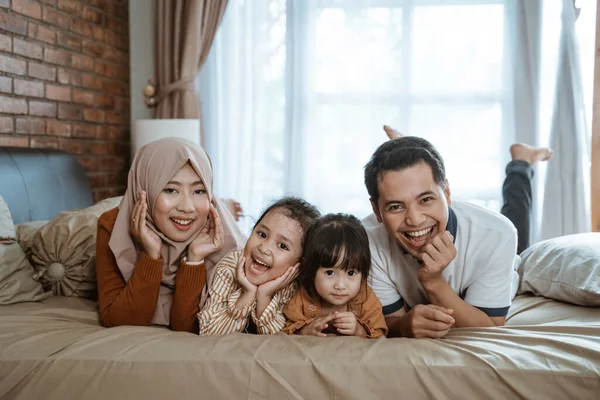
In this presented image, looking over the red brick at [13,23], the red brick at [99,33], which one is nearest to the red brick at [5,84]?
the red brick at [13,23]

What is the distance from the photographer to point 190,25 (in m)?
4.00

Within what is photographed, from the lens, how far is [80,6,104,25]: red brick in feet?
12.0

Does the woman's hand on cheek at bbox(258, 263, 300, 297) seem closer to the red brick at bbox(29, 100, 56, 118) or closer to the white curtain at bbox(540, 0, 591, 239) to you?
the red brick at bbox(29, 100, 56, 118)

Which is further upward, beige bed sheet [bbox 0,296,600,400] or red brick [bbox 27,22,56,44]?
red brick [bbox 27,22,56,44]

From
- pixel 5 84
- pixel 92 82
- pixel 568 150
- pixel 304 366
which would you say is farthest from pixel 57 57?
pixel 568 150

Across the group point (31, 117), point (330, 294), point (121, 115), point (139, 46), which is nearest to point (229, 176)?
point (121, 115)

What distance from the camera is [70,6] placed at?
3.50 metres

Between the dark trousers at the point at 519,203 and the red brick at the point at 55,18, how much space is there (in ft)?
8.78

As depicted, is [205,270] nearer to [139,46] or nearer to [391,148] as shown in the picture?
[391,148]

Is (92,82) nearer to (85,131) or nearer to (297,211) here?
(85,131)

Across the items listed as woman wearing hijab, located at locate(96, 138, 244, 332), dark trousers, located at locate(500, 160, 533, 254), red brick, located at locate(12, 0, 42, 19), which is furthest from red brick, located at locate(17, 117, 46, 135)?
dark trousers, located at locate(500, 160, 533, 254)

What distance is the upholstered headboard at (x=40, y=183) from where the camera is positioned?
8.23 feet

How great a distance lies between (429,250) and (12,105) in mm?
2417

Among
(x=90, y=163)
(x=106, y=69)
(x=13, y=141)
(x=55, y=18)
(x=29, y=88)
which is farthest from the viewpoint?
(x=106, y=69)
